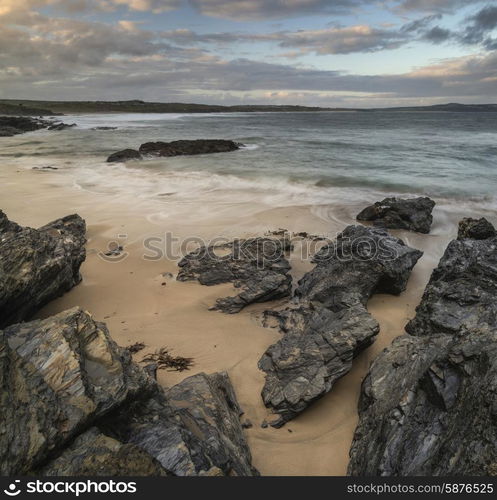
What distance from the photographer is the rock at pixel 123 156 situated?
27.7 meters

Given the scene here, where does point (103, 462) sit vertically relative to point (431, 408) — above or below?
above

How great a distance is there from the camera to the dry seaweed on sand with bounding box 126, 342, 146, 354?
6.21m

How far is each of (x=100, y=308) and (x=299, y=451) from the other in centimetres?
458

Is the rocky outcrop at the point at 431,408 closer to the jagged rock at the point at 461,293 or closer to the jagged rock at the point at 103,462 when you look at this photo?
the jagged rock at the point at 461,293

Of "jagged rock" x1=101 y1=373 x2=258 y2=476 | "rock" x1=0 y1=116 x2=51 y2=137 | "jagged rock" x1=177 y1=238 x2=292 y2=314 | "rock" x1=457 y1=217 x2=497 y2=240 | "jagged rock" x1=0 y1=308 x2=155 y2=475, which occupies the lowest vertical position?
"rock" x1=0 y1=116 x2=51 y2=137

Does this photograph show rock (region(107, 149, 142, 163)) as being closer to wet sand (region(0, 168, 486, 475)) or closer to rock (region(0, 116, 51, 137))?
wet sand (region(0, 168, 486, 475))

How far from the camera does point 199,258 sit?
9367 mm

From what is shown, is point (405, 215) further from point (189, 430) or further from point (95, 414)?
point (95, 414)

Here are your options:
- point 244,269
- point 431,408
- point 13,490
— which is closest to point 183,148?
point 244,269

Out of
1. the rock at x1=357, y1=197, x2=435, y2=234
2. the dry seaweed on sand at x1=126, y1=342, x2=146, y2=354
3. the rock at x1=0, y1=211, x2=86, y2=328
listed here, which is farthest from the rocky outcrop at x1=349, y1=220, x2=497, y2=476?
the rock at x1=357, y1=197, x2=435, y2=234

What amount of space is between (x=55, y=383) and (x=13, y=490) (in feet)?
2.96

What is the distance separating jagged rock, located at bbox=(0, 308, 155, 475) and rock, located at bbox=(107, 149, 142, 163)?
82.5 ft

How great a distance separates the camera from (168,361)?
19.5 feet

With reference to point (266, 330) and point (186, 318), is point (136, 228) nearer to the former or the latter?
point (186, 318)
